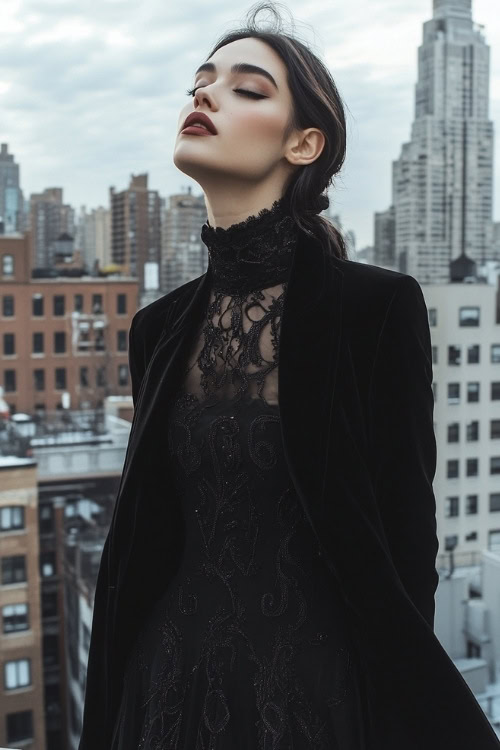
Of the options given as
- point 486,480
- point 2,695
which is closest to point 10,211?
point 2,695

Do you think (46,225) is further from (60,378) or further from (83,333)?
(60,378)

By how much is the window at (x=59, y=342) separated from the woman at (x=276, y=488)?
2241 centimetres

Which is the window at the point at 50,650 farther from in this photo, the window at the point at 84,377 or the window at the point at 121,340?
the window at the point at 121,340

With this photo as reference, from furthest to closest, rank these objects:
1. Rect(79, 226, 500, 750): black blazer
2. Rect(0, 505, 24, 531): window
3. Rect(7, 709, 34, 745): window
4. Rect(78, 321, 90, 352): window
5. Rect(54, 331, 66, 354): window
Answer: Rect(54, 331, 66, 354): window < Rect(78, 321, 90, 352): window < Rect(7, 709, 34, 745): window < Rect(0, 505, 24, 531): window < Rect(79, 226, 500, 750): black blazer

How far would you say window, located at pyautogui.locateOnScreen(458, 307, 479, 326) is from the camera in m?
22.1

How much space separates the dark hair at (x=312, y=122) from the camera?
0.78 meters

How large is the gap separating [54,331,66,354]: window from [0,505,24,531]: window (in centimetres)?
373

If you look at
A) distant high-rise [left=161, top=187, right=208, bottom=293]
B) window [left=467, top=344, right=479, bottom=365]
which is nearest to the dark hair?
distant high-rise [left=161, top=187, right=208, bottom=293]

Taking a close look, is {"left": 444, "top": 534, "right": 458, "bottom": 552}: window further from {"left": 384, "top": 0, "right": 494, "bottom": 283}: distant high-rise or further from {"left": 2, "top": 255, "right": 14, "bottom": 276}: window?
{"left": 2, "top": 255, "right": 14, "bottom": 276}: window

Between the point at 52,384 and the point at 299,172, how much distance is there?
76.3 feet

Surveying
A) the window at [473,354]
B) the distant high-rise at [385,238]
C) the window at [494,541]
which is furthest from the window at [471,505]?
the distant high-rise at [385,238]

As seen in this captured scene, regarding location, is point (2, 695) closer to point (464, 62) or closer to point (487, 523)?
point (487, 523)

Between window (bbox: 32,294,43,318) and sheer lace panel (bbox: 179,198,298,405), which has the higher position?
window (bbox: 32,294,43,318)

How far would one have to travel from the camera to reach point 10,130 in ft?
100
